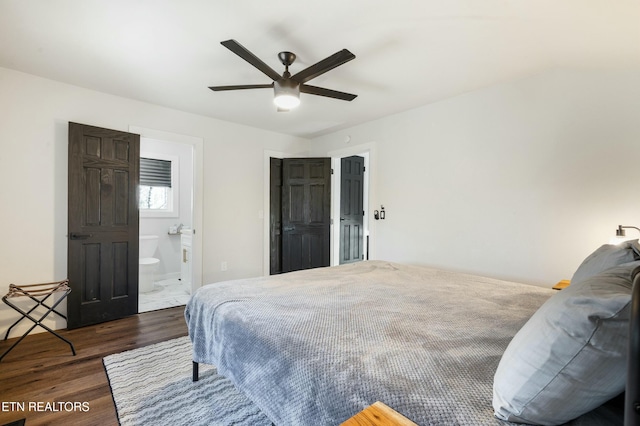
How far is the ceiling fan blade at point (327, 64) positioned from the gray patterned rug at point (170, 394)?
7.26ft

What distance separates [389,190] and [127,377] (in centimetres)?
327

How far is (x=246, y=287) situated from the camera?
1.92 meters

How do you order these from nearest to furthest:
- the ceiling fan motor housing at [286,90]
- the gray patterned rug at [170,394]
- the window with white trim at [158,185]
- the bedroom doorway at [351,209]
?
the gray patterned rug at [170,394], the ceiling fan motor housing at [286,90], the window with white trim at [158,185], the bedroom doorway at [351,209]

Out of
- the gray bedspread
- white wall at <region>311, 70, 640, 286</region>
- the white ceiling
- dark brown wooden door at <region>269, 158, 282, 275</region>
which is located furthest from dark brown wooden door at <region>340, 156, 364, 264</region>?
the gray bedspread

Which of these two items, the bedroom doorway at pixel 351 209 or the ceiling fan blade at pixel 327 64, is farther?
the bedroom doorway at pixel 351 209

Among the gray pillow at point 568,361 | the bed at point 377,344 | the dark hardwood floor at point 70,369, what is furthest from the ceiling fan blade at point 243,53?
the dark hardwood floor at point 70,369

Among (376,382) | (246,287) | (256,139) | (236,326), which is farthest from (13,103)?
(376,382)

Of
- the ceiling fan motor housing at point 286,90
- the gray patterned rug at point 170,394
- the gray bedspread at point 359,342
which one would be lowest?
the gray patterned rug at point 170,394

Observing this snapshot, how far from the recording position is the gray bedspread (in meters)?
0.87

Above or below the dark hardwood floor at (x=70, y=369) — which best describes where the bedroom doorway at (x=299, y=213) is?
above

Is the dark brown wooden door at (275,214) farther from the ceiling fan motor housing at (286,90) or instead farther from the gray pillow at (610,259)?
the gray pillow at (610,259)

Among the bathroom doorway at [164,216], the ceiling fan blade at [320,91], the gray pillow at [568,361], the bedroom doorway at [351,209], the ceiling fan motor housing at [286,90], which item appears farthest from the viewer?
the bedroom doorway at [351,209]

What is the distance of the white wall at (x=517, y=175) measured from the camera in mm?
2266

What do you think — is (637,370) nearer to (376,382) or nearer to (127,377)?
(376,382)
